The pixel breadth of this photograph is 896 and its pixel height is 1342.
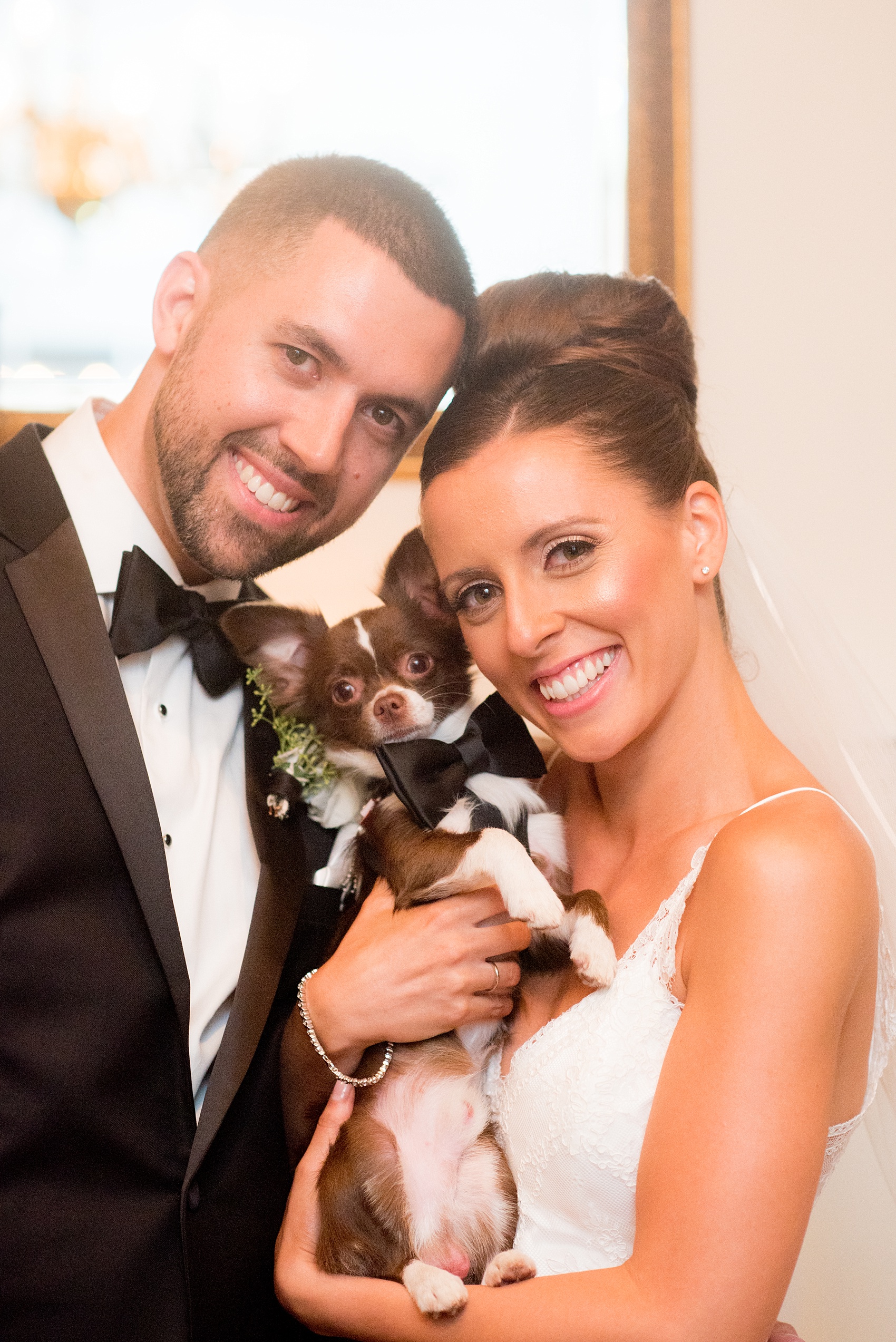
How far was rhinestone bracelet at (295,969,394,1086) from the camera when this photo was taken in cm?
183

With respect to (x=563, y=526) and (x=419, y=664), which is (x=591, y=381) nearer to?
(x=563, y=526)

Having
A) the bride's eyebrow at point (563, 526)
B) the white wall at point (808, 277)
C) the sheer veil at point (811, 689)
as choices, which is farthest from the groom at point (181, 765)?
the white wall at point (808, 277)

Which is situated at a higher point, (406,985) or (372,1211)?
(406,985)

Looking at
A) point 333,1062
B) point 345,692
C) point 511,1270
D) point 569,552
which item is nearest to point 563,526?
point 569,552

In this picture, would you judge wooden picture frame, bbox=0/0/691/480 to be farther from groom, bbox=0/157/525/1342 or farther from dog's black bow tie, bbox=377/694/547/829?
dog's black bow tie, bbox=377/694/547/829

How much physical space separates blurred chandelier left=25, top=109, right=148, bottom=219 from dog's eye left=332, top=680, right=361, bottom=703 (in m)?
1.76

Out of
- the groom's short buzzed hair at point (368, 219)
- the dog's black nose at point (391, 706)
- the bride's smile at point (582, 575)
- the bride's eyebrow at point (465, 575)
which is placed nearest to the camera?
the bride's smile at point (582, 575)

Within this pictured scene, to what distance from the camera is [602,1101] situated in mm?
1508

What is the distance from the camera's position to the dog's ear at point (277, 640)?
208 cm

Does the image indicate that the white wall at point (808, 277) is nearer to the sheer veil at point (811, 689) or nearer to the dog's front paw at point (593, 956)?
the sheer veil at point (811, 689)

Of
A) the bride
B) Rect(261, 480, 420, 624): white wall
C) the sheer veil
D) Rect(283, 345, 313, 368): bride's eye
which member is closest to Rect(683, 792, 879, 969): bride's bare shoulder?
the bride

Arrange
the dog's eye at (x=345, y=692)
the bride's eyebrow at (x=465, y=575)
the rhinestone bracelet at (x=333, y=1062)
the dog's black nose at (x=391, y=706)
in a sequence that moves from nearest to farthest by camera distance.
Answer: the bride's eyebrow at (x=465, y=575) < the rhinestone bracelet at (x=333, y=1062) < the dog's black nose at (x=391, y=706) < the dog's eye at (x=345, y=692)

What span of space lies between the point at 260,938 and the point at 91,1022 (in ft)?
1.06

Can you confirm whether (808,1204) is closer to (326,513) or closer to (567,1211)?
(567,1211)
